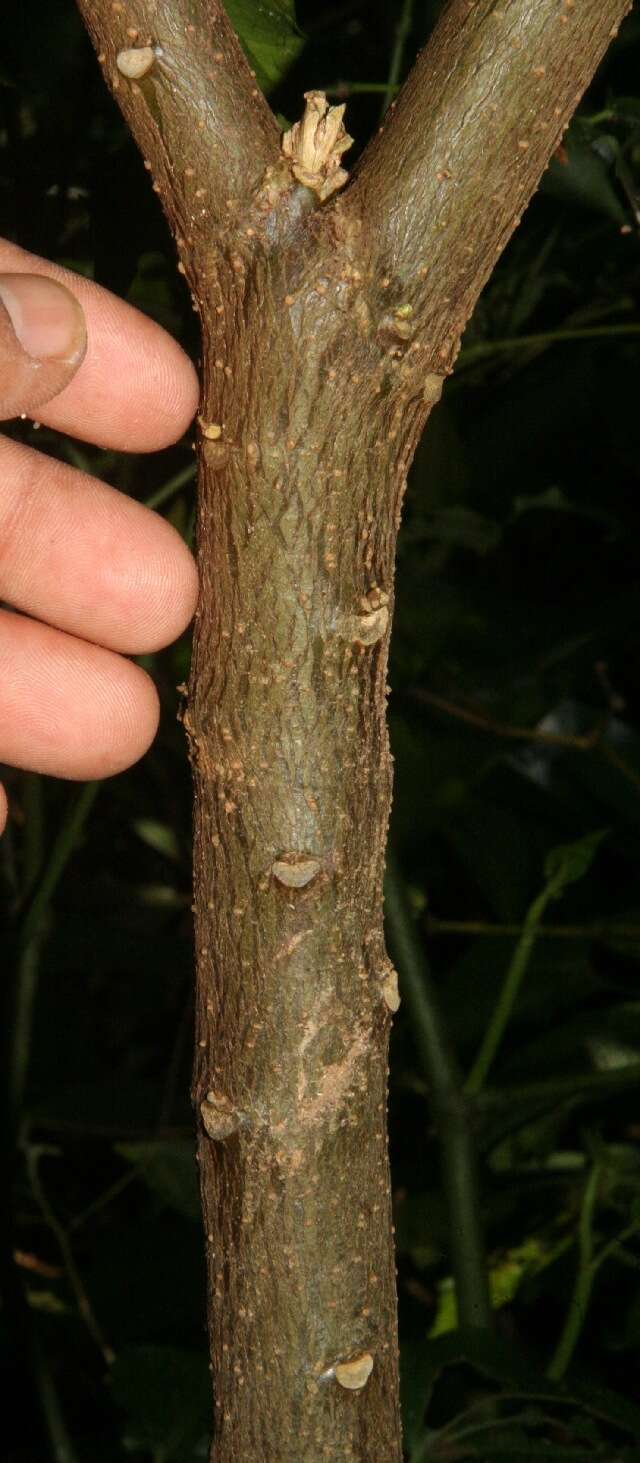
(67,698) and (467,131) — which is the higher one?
(467,131)

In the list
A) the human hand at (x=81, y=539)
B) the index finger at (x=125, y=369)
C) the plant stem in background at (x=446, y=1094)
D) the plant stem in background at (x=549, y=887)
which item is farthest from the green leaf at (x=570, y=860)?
the index finger at (x=125, y=369)

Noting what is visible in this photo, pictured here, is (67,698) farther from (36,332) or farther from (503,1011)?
(503,1011)

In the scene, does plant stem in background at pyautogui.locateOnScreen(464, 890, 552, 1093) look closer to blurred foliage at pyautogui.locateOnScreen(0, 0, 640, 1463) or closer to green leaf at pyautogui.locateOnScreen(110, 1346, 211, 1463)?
blurred foliage at pyautogui.locateOnScreen(0, 0, 640, 1463)

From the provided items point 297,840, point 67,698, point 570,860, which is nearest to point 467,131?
point 297,840

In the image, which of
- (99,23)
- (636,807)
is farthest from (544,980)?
(99,23)

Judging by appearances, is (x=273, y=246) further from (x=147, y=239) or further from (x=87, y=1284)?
(x=87, y=1284)

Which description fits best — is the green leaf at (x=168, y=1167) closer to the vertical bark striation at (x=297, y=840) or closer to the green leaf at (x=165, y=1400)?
the green leaf at (x=165, y=1400)
